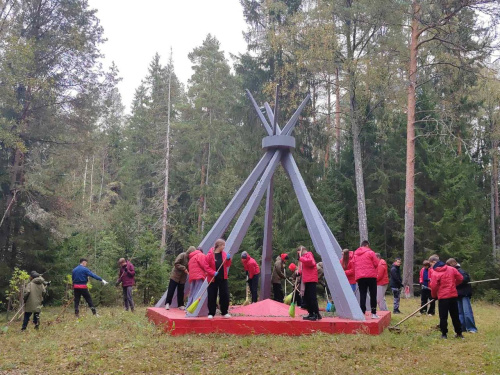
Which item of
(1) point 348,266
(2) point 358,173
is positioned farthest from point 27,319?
(2) point 358,173

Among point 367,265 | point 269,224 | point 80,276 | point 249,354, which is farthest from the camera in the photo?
point 269,224

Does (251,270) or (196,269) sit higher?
(196,269)

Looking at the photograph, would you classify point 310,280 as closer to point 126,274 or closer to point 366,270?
point 366,270

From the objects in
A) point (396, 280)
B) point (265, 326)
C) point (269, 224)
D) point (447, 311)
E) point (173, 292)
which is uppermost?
point (269, 224)

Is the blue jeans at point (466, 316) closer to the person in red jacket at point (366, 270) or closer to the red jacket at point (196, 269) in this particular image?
the person in red jacket at point (366, 270)

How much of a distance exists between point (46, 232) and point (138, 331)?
8198mm

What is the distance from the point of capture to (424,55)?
19531mm

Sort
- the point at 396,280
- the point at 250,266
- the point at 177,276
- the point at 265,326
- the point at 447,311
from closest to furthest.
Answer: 1. the point at 447,311
2. the point at 265,326
3. the point at 177,276
4. the point at 396,280
5. the point at 250,266

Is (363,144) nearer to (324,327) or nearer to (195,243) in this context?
(195,243)

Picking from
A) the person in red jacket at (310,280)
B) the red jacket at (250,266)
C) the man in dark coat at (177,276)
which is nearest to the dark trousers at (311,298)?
the person in red jacket at (310,280)

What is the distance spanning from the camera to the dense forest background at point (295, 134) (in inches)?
611

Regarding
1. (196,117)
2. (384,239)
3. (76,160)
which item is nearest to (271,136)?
(76,160)

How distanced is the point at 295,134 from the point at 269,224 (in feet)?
32.6

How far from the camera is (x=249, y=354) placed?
23.3 ft
